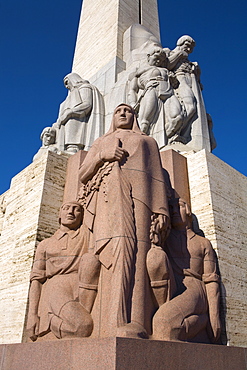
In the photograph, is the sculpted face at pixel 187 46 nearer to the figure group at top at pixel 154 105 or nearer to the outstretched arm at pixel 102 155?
the figure group at top at pixel 154 105

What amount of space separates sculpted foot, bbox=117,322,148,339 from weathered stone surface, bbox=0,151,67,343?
2.19 m

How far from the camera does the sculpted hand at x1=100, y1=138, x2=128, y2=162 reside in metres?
4.64

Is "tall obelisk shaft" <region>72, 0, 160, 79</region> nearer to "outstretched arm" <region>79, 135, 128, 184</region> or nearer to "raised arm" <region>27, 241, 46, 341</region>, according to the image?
"outstretched arm" <region>79, 135, 128, 184</region>

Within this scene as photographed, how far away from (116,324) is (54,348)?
70cm

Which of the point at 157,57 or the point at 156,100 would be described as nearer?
the point at 156,100

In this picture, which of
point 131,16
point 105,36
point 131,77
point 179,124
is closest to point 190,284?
point 179,124

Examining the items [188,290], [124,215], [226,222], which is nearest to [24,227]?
[124,215]

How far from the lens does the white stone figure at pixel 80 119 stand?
28.7ft

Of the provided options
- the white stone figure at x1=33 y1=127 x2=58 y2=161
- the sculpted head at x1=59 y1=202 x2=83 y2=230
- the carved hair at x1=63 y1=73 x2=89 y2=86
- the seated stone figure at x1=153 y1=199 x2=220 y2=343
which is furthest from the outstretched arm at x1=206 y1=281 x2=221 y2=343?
the carved hair at x1=63 y1=73 x2=89 y2=86

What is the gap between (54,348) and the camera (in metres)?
3.64

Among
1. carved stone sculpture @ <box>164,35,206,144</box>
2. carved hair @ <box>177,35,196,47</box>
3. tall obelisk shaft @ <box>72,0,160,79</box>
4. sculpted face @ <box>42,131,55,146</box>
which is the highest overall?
tall obelisk shaft @ <box>72,0,160,79</box>

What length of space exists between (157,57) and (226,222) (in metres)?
4.77

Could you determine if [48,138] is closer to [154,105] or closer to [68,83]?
[68,83]

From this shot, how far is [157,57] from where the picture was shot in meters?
8.75
